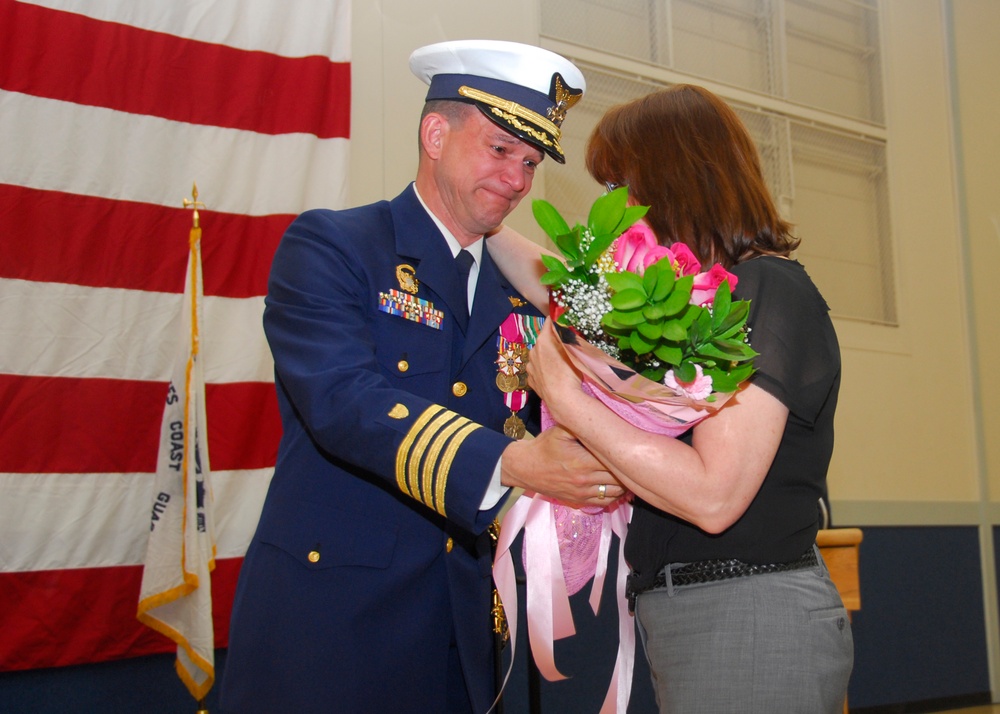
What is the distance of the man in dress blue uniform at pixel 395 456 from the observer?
1.38 meters

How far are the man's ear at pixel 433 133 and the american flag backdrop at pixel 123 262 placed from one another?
5.15 ft

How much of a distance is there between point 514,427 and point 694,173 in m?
0.57

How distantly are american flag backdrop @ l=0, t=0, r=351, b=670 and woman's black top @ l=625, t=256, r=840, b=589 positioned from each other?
2.11 meters

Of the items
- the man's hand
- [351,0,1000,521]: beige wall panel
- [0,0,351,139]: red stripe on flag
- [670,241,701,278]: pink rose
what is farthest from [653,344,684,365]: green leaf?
[351,0,1000,521]: beige wall panel

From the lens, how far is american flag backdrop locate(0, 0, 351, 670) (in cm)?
283

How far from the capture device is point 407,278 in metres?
1.64

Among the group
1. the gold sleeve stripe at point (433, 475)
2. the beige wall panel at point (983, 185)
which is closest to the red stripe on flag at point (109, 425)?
the gold sleeve stripe at point (433, 475)

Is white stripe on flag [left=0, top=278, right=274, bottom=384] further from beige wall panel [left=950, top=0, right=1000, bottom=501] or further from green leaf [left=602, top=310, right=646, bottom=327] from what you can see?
beige wall panel [left=950, top=0, right=1000, bottom=501]

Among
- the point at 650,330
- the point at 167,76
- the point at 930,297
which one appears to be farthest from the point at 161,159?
the point at 930,297

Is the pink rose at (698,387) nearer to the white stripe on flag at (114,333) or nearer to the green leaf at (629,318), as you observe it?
the green leaf at (629,318)

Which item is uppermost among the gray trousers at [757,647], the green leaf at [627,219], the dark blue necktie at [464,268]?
the dark blue necktie at [464,268]

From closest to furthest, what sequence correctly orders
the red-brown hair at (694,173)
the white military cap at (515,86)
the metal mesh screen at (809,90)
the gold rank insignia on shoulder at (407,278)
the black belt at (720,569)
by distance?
the black belt at (720,569)
the red-brown hair at (694,173)
the gold rank insignia on shoulder at (407,278)
the white military cap at (515,86)
the metal mesh screen at (809,90)

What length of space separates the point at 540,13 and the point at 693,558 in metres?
3.55

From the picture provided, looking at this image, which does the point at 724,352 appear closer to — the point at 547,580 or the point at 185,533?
the point at 547,580
